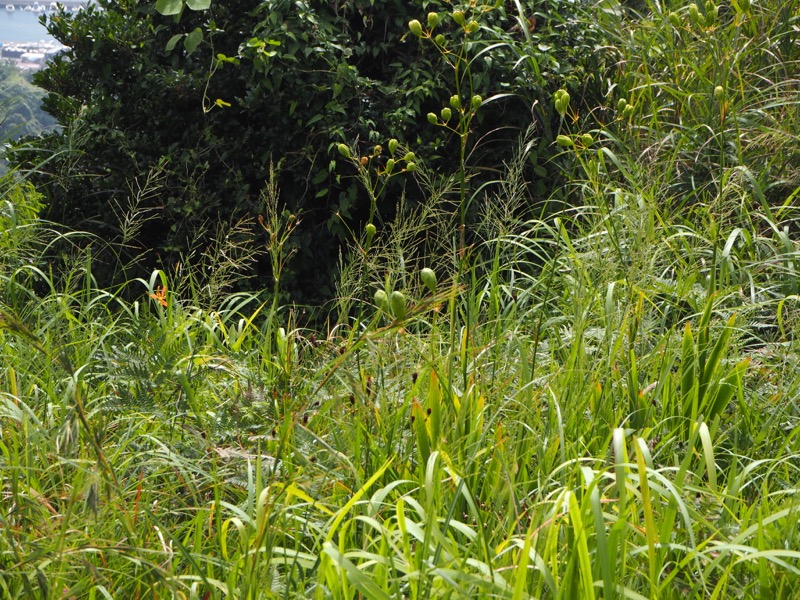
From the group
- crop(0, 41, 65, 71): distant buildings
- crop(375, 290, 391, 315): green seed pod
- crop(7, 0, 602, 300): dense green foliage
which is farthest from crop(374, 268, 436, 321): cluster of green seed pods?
crop(0, 41, 65, 71): distant buildings

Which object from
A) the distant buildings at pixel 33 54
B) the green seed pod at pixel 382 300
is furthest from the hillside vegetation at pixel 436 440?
the distant buildings at pixel 33 54

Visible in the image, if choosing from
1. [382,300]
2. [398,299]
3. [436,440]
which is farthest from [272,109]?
[398,299]

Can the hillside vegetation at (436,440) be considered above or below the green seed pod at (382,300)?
below

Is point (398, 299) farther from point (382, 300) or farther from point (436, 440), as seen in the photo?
point (436, 440)

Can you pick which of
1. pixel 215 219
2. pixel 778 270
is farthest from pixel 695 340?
pixel 215 219

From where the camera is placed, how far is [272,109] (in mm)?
4602

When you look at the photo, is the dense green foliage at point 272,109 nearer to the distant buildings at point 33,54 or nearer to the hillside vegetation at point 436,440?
the distant buildings at point 33,54

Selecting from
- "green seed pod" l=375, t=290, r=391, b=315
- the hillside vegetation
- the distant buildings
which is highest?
the distant buildings

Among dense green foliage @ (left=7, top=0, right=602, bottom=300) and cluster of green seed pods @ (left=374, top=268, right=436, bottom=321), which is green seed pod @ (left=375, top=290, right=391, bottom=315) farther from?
dense green foliage @ (left=7, top=0, right=602, bottom=300)

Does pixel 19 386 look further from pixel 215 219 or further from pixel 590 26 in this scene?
pixel 590 26

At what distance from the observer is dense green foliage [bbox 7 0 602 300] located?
453cm

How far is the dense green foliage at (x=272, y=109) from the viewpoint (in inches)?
178

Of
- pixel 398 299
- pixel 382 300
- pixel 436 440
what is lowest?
pixel 436 440

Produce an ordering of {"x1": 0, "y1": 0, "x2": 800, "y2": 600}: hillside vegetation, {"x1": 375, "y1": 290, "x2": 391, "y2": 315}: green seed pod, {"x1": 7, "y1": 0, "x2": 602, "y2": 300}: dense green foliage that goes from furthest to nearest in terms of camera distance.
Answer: {"x1": 7, "y1": 0, "x2": 602, "y2": 300}: dense green foliage < {"x1": 375, "y1": 290, "x2": 391, "y2": 315}: green seed pod < {"x1": 0, "y1": 0, "x2": 800, "y2": 600}: hillside vegetation
